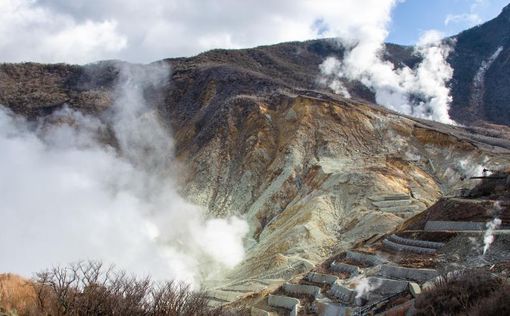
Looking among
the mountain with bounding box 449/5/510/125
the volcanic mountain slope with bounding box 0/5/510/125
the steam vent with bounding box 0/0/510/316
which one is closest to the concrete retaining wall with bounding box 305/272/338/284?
the steam vent with bounding box 0/0/510/316

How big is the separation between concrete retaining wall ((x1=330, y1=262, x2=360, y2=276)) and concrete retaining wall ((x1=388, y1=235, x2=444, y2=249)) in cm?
331

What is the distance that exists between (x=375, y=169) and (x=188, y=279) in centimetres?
2224

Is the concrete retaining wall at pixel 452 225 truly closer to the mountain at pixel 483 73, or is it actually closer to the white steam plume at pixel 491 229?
the white steam plume at pixel 491 229

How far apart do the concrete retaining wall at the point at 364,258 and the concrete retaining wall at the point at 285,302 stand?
4.74m

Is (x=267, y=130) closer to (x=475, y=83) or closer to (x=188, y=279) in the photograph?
(x=188, y=279)

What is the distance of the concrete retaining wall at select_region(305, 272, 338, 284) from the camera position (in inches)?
1305

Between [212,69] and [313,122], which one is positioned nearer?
[313,122]

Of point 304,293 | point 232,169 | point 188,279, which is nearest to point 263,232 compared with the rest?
point 188,279

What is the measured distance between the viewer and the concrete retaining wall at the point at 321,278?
3316 cm

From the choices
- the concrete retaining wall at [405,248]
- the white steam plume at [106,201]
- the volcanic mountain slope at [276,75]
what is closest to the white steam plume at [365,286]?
the concrete retaining wall at [405,248]

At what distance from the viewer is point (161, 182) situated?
78.9 m

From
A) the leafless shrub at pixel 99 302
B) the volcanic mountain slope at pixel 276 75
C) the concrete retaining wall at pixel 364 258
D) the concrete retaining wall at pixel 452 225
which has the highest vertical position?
the volcanic mountain slope at pixel 276 75

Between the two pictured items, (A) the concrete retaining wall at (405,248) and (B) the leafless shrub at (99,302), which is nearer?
(B) the leafless shrub at (99,302)

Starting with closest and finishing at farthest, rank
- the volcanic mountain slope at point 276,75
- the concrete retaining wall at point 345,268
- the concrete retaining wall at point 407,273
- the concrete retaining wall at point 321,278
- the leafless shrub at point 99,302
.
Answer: the leafless shrub at point 99,302 → the concrete retaining wall at point 407,273 → the concrete retaining wall at point 345,268 → the concrete retaining wall at point 321,278 → the volcanic mountain slope at point 276,75
